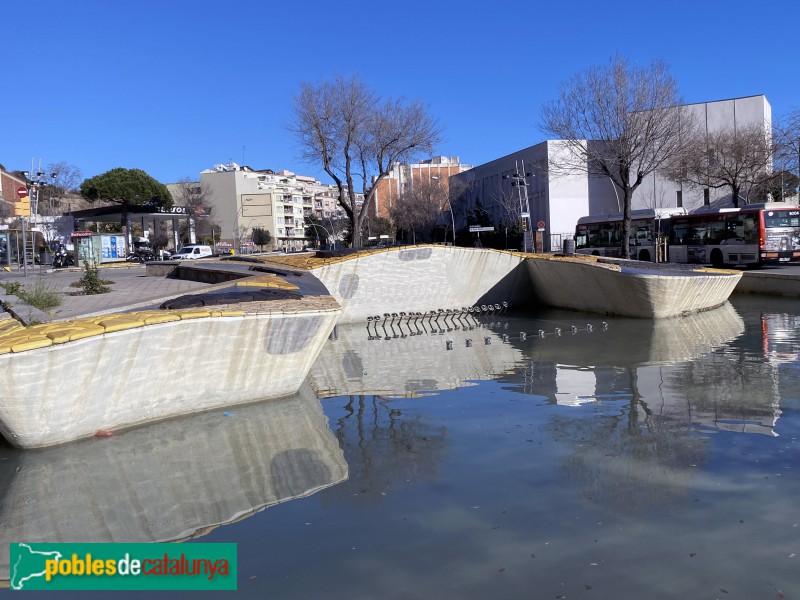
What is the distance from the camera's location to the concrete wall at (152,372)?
6637 mm

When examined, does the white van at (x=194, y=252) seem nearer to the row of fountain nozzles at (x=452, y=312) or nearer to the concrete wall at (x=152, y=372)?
the row of fountain nozzles at (x=452, y=312)

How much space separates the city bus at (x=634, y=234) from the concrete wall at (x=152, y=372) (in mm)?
25306

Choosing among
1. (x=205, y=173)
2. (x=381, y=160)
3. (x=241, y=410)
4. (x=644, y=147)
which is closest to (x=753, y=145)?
(x=644, y=147)

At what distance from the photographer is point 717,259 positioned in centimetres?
2903

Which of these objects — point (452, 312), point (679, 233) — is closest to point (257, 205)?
point (679, 233)

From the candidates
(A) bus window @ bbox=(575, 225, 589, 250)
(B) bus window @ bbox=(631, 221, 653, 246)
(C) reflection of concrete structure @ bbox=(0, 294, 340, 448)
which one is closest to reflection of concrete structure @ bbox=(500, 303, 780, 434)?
(C) reflection of concrete structure @ bbox=(0, 294, 340, 448)

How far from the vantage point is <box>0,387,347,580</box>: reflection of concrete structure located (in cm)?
540

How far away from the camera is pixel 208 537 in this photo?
514 centimetres

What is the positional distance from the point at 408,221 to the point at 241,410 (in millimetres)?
60834

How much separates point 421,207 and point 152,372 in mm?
61238

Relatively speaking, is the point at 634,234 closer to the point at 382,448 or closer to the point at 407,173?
the point at 382,448

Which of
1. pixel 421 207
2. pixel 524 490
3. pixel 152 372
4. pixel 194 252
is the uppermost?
pixel 421 207

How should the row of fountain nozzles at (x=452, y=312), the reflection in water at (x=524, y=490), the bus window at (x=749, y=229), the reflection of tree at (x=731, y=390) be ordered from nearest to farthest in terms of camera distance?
1. the reflection in water at (x=524, y=490)
2. the reflection of tree at (x=731, y=390)
3. the row of fountain nozzles at (x=452, y=312)
4. the bus window at (x=749, y=229)

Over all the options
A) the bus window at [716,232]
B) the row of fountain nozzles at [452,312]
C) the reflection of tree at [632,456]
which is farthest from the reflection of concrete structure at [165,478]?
the bus window at [716,232]
